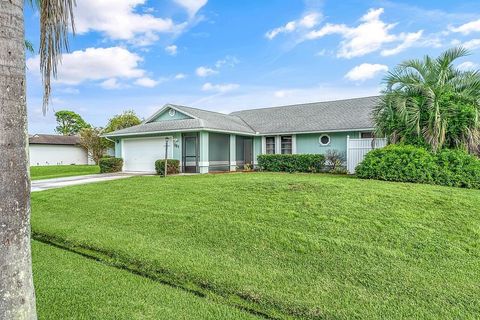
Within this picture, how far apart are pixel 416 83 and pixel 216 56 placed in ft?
34.8

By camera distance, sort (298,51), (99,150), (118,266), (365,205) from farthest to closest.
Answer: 1. (99,150)
2. (298,51)
3. (365,205)
4. (118,266)

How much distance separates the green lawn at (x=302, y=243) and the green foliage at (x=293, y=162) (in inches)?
314

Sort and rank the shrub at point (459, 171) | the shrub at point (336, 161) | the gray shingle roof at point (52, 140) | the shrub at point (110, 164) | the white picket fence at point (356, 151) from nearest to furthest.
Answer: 1. the shrub at point (459, 171)
2. the white picket fence at point (356, 151)
3. the shrub at point (336, 161)
4. the shrub at point (110, 164)
5. the gray shingle roof at point (52, 140)

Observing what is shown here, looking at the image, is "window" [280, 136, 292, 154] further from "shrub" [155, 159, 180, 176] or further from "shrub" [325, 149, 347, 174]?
"shrub" [155, 159, 180, 176]

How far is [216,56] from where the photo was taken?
17562 mm

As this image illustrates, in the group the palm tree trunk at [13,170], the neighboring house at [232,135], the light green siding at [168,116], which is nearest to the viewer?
the palm tree trunk at [13,170]

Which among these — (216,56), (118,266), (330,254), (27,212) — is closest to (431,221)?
(330,254)

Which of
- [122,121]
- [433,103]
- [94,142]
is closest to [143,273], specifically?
[433,103]

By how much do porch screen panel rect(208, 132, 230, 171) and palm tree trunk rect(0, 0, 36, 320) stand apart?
15.8 metres

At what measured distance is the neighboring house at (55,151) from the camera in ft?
111

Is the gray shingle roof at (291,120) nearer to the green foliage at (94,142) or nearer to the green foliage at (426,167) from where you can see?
the green foliage at (426,167)

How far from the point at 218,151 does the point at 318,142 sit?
601 centimetres

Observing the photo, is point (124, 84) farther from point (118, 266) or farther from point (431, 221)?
point (431, 221)

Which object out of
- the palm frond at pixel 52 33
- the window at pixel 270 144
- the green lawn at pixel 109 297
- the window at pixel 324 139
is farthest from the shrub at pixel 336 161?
the palm frond at pixel 52 33
